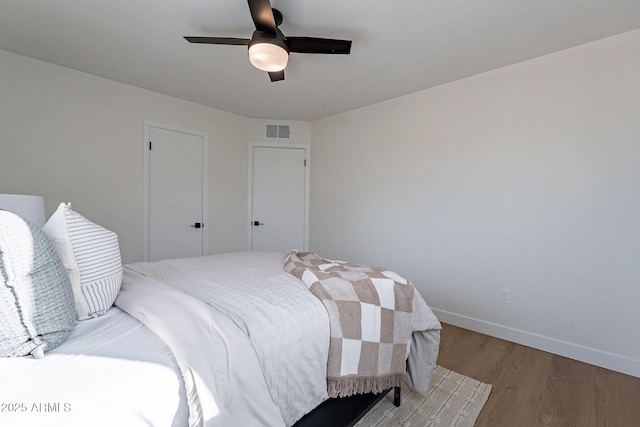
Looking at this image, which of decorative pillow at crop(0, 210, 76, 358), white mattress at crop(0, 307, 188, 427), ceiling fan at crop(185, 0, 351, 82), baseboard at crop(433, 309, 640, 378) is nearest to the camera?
white mattress at crop(0, 307, 188, 427)

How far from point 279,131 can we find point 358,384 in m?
3.56

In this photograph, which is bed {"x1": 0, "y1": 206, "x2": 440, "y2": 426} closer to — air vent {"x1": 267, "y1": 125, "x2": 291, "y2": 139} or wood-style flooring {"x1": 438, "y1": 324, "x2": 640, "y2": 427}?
wood-style flooring {"x1": 438, "y1": 324, "x2": 640, "y2": 427}

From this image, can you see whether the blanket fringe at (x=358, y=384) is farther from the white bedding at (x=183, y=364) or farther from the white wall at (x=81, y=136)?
the white wall at (x=81, y=136)

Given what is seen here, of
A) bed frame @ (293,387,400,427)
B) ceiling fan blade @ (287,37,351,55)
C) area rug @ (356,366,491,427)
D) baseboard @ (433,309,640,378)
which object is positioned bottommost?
area rug @ (356,366,491,427)

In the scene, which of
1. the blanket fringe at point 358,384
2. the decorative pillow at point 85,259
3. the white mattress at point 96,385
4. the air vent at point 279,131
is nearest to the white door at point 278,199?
the air vent at point 279,131

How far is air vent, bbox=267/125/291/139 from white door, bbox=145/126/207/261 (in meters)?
0.94

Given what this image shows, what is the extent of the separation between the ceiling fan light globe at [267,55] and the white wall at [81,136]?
2083mm

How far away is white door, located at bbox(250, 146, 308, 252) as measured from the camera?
13.4ft

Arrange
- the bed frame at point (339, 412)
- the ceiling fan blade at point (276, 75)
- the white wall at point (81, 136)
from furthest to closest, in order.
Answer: the white wall at point (81, 136) → the ceiling fan blade at point (276, 75) → the bed frame at point (339, 412)

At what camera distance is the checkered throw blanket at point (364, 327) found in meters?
1.20

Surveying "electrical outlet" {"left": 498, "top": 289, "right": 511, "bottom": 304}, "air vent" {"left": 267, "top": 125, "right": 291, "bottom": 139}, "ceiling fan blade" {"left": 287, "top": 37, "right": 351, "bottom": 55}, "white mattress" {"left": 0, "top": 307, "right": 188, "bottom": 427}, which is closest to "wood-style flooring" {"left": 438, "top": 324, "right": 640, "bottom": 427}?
"electrical outlet" {"left": 498, "top": 289, "right": 511, "bottom": 304}

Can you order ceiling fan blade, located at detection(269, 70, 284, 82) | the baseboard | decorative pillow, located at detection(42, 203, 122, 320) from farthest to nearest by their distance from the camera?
ceiling fan blade, located at detection(269, 70, 284, 82) < the baseboard < decorative pillow, located at detection(42, 203, 122, 320)

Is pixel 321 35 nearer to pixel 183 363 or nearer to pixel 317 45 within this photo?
pixel 317 45

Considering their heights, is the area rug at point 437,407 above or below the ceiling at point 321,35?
below
